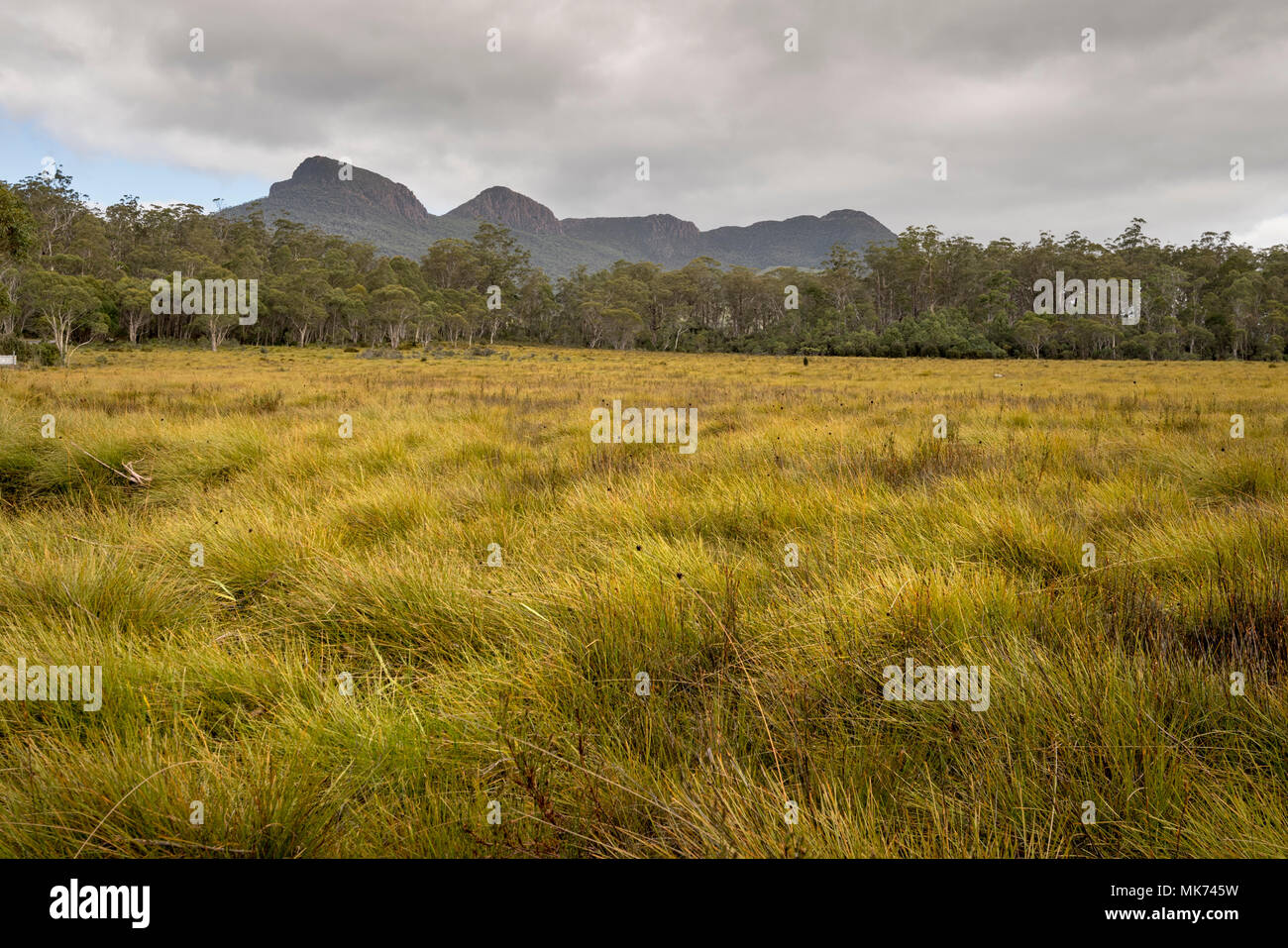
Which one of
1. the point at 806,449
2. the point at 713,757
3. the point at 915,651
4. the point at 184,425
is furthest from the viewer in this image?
the point at 184,425

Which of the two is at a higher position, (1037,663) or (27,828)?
(1037,663)

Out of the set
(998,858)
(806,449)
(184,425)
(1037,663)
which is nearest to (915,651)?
(1037,663)

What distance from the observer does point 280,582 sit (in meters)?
2.85

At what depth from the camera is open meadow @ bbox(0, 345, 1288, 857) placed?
4.22 ft

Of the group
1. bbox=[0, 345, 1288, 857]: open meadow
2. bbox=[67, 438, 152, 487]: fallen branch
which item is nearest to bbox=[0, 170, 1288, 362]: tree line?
bbox=[67, 438, 152, 487]: fallen branch

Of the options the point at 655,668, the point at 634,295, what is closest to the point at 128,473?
the point at 655,668

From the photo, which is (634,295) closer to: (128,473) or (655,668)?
(128,473)

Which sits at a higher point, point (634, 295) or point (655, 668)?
point (634, 295)

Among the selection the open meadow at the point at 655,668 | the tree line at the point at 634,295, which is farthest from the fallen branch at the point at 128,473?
the tree line at the point at 634,295

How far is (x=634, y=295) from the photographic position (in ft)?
290

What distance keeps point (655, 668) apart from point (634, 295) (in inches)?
3568

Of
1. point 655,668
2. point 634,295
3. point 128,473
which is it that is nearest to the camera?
point 655,668

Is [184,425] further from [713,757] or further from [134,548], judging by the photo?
[713,757]
